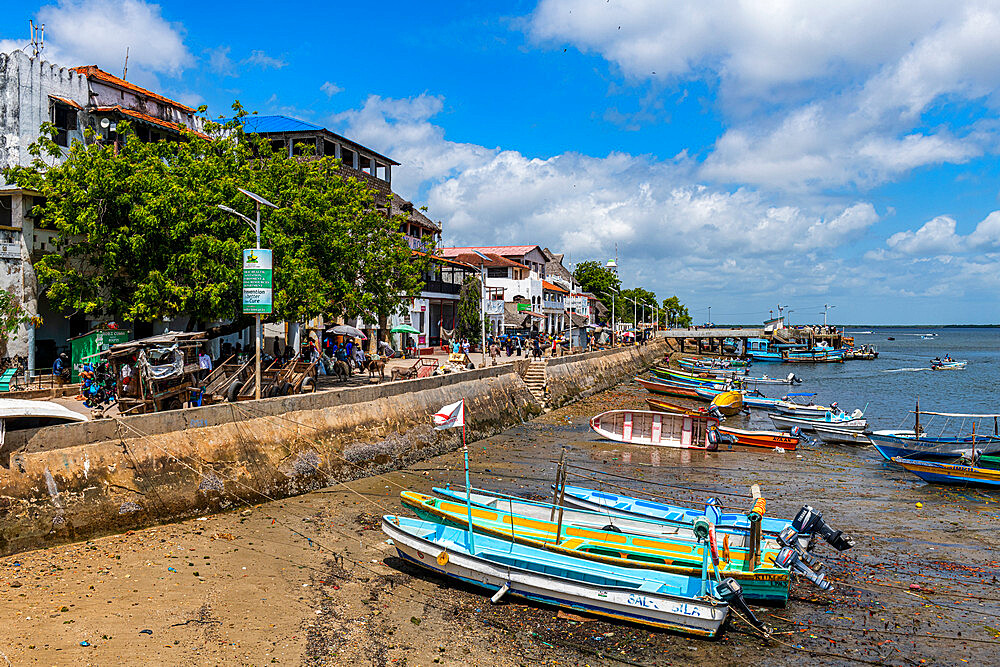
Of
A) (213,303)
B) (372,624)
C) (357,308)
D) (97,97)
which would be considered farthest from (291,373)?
(97,97)

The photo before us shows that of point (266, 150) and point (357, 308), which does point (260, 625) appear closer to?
point (357, 308)

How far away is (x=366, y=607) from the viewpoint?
503 inches

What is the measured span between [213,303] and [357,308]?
26.9ft

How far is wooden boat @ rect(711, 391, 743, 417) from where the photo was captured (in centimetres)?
4378

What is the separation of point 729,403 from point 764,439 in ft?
45.0

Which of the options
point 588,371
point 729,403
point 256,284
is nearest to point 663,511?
point 256,284

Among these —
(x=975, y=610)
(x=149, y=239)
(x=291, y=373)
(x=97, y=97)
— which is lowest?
(x=975, y=610)

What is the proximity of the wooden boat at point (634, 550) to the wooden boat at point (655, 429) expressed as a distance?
660 inches

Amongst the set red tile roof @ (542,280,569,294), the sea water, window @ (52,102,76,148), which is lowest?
the sea water

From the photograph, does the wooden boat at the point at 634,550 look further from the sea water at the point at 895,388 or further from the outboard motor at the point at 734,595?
the sea water at the point at 895,388

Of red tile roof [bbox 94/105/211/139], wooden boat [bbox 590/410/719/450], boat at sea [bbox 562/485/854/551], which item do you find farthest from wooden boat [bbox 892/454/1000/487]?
red tile roof [bbox 94/105/211/139]

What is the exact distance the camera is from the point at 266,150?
102ft

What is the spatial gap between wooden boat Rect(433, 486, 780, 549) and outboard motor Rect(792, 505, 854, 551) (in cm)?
78

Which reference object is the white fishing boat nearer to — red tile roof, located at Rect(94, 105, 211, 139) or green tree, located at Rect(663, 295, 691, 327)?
red tile roof, located at Rect(94, 105, 211, 139)
